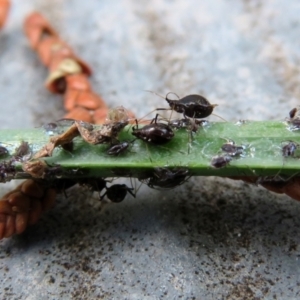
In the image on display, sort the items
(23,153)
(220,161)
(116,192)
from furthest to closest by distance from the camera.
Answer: (116,192)
(23,153)
(220,161)

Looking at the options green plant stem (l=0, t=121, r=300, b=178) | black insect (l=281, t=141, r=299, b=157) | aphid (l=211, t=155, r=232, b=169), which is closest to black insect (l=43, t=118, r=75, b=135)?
green plant stem (l=0, t=121, r=300, b=178)

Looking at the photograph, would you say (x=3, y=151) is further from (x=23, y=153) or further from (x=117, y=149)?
(x=117, y=149)

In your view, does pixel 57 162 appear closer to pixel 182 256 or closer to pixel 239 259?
pixel 182 256

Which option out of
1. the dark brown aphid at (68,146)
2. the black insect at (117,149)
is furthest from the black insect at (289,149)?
the dark brown aphid at (68,146)

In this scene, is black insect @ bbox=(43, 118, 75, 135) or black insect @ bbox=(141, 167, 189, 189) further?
black insect @ bbox=(43, 118, 75, 135)

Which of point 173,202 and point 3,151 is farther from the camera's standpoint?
point 173,202

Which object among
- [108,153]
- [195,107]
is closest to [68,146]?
[108,153]

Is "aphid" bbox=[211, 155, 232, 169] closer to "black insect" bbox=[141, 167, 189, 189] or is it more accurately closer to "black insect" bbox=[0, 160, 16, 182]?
"black insect" bbox=[141, 167, 189, 189]
